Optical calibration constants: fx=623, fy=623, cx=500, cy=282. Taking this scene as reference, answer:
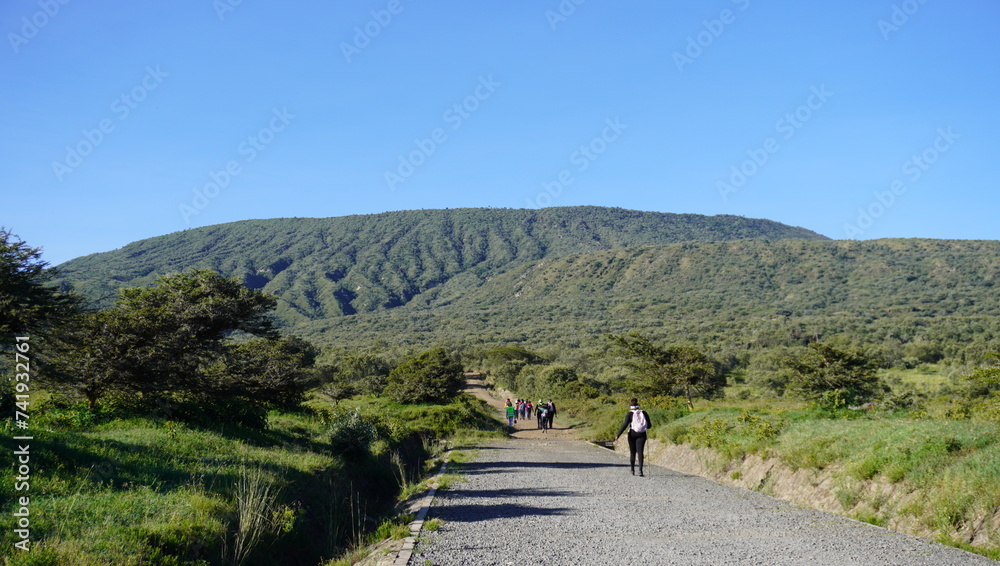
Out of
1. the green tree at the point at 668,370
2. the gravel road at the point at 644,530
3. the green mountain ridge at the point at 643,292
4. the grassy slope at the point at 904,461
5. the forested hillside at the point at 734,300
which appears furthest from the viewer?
the green mountain ridge at the point at 643,292

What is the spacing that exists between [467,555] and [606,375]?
170ft

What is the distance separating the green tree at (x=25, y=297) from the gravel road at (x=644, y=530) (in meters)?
10.4

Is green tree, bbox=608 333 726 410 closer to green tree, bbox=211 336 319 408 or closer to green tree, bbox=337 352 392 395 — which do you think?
green tree, bbox=211 336 319 408

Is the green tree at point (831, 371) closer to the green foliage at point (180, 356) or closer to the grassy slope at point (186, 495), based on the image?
the grassy slope at point (186, 495)

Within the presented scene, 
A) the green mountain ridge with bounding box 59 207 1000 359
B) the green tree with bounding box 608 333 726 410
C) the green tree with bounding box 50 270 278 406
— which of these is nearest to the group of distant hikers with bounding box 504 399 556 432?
the green tree with bounding box 608 333 726 410

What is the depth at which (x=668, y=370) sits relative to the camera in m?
33.6

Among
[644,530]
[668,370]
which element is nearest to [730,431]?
[644,530]

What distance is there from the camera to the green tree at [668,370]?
33.4 metres

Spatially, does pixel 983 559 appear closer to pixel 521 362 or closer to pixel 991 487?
pixel 991 487

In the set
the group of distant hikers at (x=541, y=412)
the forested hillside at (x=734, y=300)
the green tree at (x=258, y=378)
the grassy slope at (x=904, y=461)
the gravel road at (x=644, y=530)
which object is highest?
the forested hillside at (x=734, y=300)

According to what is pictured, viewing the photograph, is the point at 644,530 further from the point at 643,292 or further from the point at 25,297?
the point at 643,292

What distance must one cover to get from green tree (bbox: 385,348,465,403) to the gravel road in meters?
23.1

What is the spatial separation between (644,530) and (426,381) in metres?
29.0

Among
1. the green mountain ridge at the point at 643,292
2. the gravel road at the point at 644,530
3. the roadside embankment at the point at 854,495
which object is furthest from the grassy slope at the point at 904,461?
the green mountain ridge at the point at 643,292
